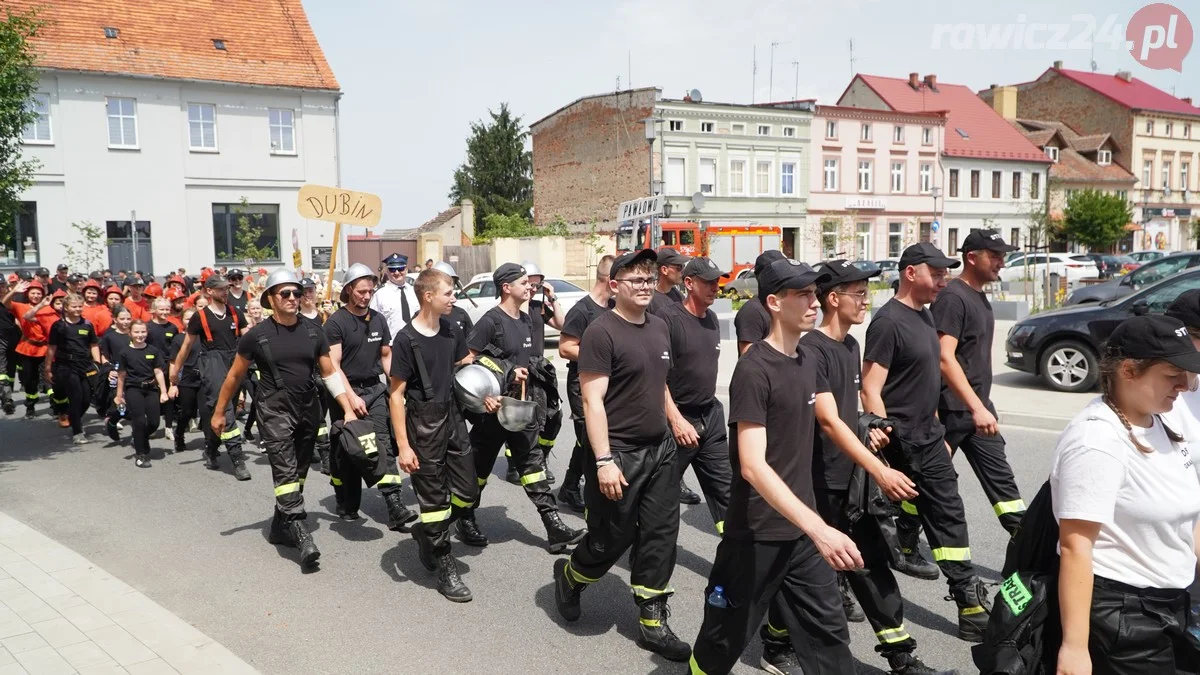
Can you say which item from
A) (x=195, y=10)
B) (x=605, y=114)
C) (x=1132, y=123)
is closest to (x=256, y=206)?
(x=195, y=10)

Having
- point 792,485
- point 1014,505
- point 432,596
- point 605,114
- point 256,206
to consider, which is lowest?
point 432,596

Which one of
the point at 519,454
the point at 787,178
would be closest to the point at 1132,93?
the point at 787,178

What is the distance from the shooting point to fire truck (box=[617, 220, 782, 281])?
33062 mm

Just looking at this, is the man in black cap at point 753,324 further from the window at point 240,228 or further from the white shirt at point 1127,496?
the window at point 240,228

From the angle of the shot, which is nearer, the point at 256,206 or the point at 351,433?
the point at 351,433

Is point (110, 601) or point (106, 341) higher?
point (106, 341)

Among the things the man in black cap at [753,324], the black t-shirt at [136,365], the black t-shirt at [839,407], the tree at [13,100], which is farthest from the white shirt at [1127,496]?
the black t-shirt at [136,365]

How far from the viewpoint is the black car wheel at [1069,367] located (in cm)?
1161

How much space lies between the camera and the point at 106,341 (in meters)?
9.84

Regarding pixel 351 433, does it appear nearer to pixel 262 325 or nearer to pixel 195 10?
pixel 262 325

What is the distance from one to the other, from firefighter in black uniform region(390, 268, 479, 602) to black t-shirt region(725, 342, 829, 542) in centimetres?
245

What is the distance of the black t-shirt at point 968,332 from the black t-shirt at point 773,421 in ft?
6.26

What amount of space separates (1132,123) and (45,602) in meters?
69.8

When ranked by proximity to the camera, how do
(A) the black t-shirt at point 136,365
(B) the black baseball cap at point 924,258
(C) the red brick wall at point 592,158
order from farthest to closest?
(C) the red brick wall at point 592,158 → (A) the black t-shirt at point 136,365 → (B) the black baseball cap at point 924,258
